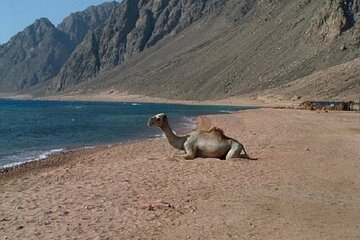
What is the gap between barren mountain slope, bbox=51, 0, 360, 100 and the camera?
12675 cm

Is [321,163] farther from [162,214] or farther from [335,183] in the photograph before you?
[162,214]

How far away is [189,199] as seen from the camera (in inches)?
469

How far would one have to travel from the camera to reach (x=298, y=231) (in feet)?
30.7

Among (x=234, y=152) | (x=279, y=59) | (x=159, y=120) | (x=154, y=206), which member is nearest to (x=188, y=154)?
(x=234, y=152)

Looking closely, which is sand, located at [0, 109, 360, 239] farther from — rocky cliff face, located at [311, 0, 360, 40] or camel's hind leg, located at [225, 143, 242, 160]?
rocky cliff face, located at [311, 0, 360, 40]

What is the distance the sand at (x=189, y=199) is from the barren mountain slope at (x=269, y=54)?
287ft

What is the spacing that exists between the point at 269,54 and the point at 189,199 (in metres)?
137

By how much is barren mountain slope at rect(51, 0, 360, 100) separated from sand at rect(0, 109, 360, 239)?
8736cm

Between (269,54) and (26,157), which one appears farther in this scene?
(269,54)

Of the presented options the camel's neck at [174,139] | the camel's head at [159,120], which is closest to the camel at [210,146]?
the camel's neck at [174,139]

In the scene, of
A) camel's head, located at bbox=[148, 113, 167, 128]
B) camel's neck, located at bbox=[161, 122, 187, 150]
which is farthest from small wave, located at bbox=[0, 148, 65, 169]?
camel's neck, located at bbox=[161, 122, 187, 150]

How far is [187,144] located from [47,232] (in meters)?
9.62

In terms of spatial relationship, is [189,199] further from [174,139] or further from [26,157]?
[26,157]

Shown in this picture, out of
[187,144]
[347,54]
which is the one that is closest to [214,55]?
[347,54]
